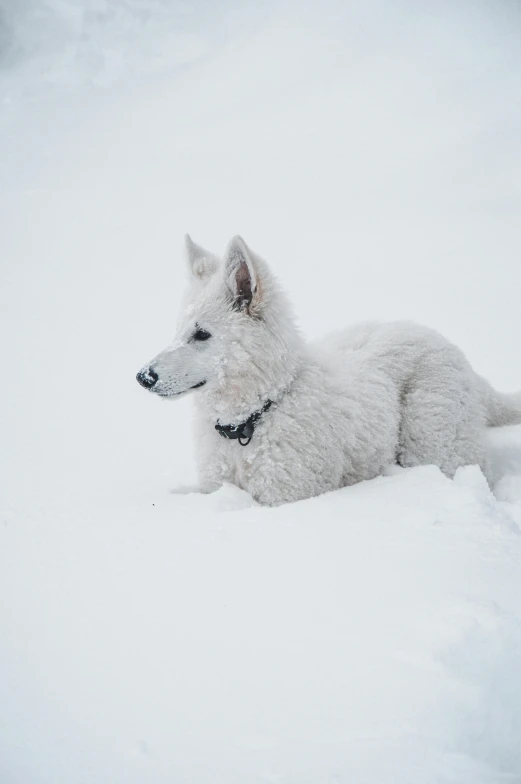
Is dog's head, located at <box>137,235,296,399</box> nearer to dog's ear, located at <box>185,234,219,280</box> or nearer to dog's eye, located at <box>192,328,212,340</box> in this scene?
dog's eye, located at <box>192,328,212,340</box>

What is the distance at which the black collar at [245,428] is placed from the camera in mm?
3174

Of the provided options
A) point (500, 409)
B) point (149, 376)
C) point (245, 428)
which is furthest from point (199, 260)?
point (500, 409)

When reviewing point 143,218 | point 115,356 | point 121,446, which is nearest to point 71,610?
point 121,446

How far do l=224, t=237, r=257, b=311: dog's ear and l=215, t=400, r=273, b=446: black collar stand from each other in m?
0.74

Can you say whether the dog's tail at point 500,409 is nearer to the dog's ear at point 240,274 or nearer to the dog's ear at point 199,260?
the dog's ear at point 240,274

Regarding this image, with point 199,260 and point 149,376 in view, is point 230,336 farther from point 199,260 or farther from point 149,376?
point 199,260

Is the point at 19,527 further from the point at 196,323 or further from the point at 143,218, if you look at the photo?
the point at 143,218

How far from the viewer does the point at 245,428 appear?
3182 millimetres

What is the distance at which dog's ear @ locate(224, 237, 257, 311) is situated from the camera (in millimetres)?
3131

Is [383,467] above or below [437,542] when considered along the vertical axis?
below

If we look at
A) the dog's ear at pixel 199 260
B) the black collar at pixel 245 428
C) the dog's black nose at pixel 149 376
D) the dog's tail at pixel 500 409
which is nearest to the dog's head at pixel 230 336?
the dog's black nose at pixel 149 376

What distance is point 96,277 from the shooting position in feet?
94.0

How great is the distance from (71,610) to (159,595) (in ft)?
1.04

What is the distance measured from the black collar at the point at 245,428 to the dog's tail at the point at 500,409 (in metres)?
2.25
